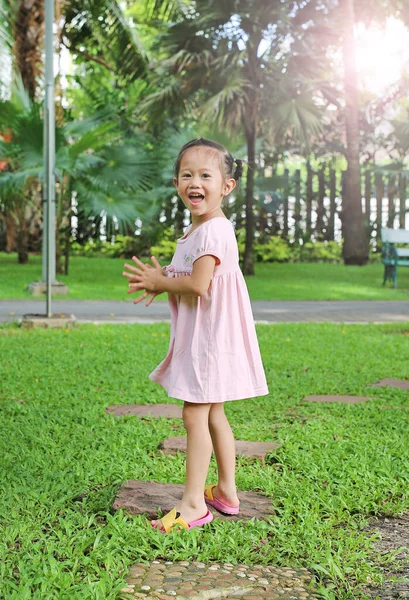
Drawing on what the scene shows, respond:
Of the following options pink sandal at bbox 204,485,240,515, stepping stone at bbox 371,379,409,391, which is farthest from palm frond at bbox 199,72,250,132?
pink sandal at bbox 204,485,240,515

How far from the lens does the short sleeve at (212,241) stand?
2.82 meters

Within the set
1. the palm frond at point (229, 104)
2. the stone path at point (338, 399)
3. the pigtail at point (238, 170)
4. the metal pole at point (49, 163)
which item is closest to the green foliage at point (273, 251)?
the palm frond at point (229, 104)

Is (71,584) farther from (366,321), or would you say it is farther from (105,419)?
(366,321)

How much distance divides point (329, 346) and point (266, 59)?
951 cm

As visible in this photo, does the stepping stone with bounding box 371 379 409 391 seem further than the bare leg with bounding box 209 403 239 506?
Yes

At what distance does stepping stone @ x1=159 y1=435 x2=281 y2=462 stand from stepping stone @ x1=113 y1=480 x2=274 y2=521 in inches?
20.3

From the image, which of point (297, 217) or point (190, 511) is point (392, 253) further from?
point (190, 511)

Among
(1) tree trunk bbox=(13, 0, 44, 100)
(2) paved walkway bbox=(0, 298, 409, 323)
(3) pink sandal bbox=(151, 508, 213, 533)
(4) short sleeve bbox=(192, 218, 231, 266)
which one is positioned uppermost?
(1) tree trunk bbox=(13, 0, 44, 100)

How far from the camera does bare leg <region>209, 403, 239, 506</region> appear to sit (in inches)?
117

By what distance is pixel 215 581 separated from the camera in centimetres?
240

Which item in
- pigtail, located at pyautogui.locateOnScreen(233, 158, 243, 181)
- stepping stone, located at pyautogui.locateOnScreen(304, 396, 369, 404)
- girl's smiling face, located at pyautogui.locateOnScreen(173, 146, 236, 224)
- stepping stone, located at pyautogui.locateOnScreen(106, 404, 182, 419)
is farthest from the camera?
stepping stone, located at pyautogui.locateOnScreen(304, 396, 369, 404)

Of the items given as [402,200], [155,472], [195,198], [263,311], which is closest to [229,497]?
[155,472]

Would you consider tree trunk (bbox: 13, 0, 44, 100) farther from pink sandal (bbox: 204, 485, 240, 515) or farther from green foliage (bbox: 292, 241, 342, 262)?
pink sandal (bbox: 204, 485, 240, 515)

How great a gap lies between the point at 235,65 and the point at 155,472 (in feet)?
41.6
